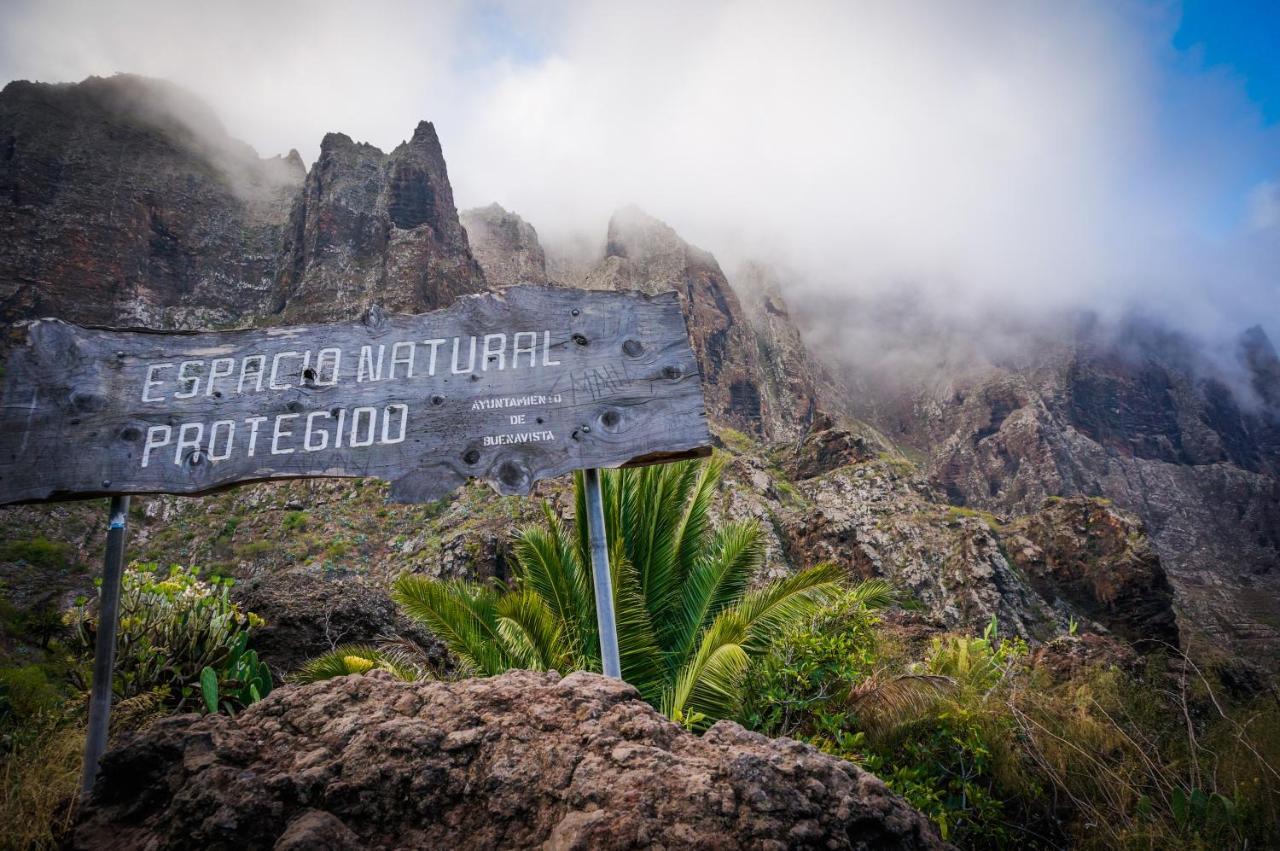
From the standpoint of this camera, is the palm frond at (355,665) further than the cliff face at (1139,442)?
No

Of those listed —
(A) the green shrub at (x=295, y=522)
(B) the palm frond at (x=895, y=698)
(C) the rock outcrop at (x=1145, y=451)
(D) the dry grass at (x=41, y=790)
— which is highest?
(C) the rock outcrop at (x=1145, y=451)

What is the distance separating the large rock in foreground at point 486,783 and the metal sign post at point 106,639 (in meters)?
1.39

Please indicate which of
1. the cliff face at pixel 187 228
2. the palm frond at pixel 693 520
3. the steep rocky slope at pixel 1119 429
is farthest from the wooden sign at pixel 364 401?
the steep rocky slope at pixel 1119 429

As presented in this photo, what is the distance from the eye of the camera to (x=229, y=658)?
6664 mm

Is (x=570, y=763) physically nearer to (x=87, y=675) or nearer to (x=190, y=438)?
(x=190, y=438)

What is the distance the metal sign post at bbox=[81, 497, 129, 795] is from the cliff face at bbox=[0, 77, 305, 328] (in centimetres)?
7164

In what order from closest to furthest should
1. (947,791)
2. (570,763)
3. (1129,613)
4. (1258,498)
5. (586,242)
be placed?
(570,763), (947,791), (1129,613), (1258,498), (586,242)

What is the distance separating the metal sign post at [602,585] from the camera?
3936 mm

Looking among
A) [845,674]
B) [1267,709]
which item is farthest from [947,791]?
[1267,709]

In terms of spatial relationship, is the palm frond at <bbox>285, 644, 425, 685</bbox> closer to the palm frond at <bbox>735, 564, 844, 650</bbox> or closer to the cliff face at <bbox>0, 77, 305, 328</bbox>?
the palm frond at <bbox>735, 564, 844, 650</bbox>

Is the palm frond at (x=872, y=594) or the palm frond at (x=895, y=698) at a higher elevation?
the palm frond at (x=872, y=594)

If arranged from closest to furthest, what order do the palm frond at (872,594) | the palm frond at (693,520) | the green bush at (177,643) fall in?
the palm frond at (872,594), the green bush at (177,643), the palm frond at (693,520)

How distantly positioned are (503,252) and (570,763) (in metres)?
99.3

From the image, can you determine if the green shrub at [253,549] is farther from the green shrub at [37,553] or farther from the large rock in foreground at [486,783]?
the large rock in foreground at [486,783]
